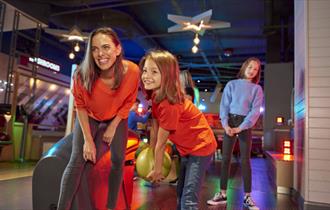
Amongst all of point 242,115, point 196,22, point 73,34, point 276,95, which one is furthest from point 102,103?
point 276,95

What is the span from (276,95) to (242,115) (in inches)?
205

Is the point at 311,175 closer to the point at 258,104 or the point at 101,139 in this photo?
the point at 258,104

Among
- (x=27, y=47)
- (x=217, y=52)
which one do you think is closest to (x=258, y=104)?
(x=27, y=47)

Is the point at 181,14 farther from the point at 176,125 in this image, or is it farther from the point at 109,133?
the point at 176,125

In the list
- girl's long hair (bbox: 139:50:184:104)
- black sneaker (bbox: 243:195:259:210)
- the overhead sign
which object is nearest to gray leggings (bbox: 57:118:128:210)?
girl's long hair (bbox: 139:50:184:104)

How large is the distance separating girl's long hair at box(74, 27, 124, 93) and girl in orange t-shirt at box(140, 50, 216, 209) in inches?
10.9

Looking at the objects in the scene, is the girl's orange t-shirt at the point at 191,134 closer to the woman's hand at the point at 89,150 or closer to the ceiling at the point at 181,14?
the woman's hand at the point at 89,150

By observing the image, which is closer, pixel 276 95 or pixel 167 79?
pixel 167 79

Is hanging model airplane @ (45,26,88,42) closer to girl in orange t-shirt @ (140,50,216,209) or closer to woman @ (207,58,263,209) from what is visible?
woman @ (207,58,263,209)

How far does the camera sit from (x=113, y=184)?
1812mm

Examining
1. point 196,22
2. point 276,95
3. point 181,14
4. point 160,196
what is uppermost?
point 181,14

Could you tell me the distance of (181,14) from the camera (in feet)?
25.8

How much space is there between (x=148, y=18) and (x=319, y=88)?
6418 mm

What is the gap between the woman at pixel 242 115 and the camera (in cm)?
272
